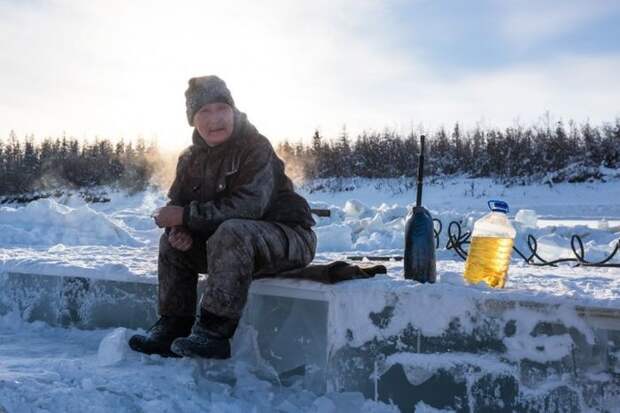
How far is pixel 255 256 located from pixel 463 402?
85cm

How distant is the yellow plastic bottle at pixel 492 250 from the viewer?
2301 millimetres

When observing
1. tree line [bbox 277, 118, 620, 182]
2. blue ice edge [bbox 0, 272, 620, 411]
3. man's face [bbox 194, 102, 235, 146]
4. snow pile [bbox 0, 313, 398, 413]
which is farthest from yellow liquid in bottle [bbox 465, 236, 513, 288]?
tree line [bbox 277, 118, 620, 182]

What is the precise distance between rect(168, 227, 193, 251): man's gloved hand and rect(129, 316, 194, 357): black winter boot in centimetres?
30

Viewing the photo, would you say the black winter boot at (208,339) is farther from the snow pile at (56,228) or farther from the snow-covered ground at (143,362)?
the snow pile at (56,228)

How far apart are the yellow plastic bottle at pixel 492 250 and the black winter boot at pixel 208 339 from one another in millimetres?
904

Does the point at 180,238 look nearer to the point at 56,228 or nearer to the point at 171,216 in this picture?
the point at 171,216

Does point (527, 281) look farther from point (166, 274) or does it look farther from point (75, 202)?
point (75, 202)

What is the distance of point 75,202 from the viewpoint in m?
14.9

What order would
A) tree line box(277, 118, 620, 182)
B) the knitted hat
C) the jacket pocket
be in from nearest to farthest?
the jacket pocket < the knitted hat < tree line box(277, 118, 620, 182)

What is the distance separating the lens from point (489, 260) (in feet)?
7.60

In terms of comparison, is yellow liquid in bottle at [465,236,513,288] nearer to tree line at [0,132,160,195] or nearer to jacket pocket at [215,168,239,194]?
A: jacket pocket at [215,168,239,194]

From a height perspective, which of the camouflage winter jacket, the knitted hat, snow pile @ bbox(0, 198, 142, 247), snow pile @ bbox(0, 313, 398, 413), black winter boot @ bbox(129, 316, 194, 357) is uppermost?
the knitted hat

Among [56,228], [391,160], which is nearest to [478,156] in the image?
[391,160]

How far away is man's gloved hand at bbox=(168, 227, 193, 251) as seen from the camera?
7.69 feet
